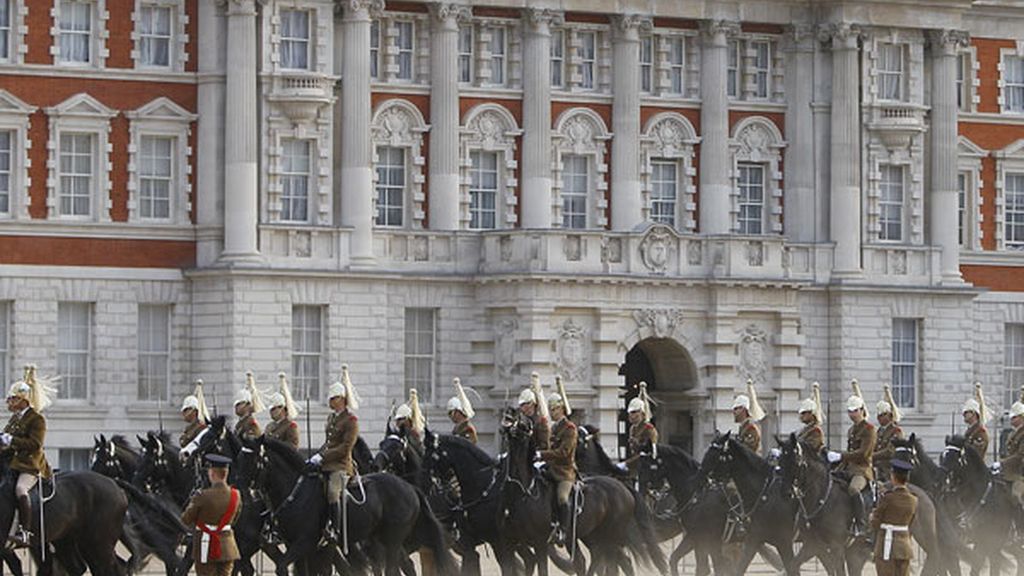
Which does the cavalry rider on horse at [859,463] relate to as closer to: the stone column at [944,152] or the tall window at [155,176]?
the tall window at [155,176]

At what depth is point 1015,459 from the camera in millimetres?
48219

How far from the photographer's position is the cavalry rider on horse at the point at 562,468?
42.2m

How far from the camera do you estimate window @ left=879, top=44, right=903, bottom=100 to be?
71.4 m

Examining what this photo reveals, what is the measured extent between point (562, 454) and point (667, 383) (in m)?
26.7

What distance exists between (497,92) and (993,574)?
2370 cm

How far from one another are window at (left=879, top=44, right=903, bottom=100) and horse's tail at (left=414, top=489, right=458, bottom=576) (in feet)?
109

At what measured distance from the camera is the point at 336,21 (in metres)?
66.0

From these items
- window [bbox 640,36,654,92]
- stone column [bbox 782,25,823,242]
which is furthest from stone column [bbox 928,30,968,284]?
window [bbox 640,36,654,92]

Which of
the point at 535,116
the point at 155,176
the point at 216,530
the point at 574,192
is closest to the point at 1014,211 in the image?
the point at 574,192

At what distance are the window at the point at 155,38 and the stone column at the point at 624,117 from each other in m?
10.3

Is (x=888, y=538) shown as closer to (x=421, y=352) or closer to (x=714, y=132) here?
(x=421, y=352)

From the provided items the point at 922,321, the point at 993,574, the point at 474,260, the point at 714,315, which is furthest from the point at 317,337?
the point at 993,574

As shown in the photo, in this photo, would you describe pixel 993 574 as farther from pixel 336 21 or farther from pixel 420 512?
pixel 336 21

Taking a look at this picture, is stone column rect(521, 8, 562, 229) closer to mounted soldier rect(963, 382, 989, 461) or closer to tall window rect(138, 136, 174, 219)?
tall window rect(138, 136, 174, 219)
